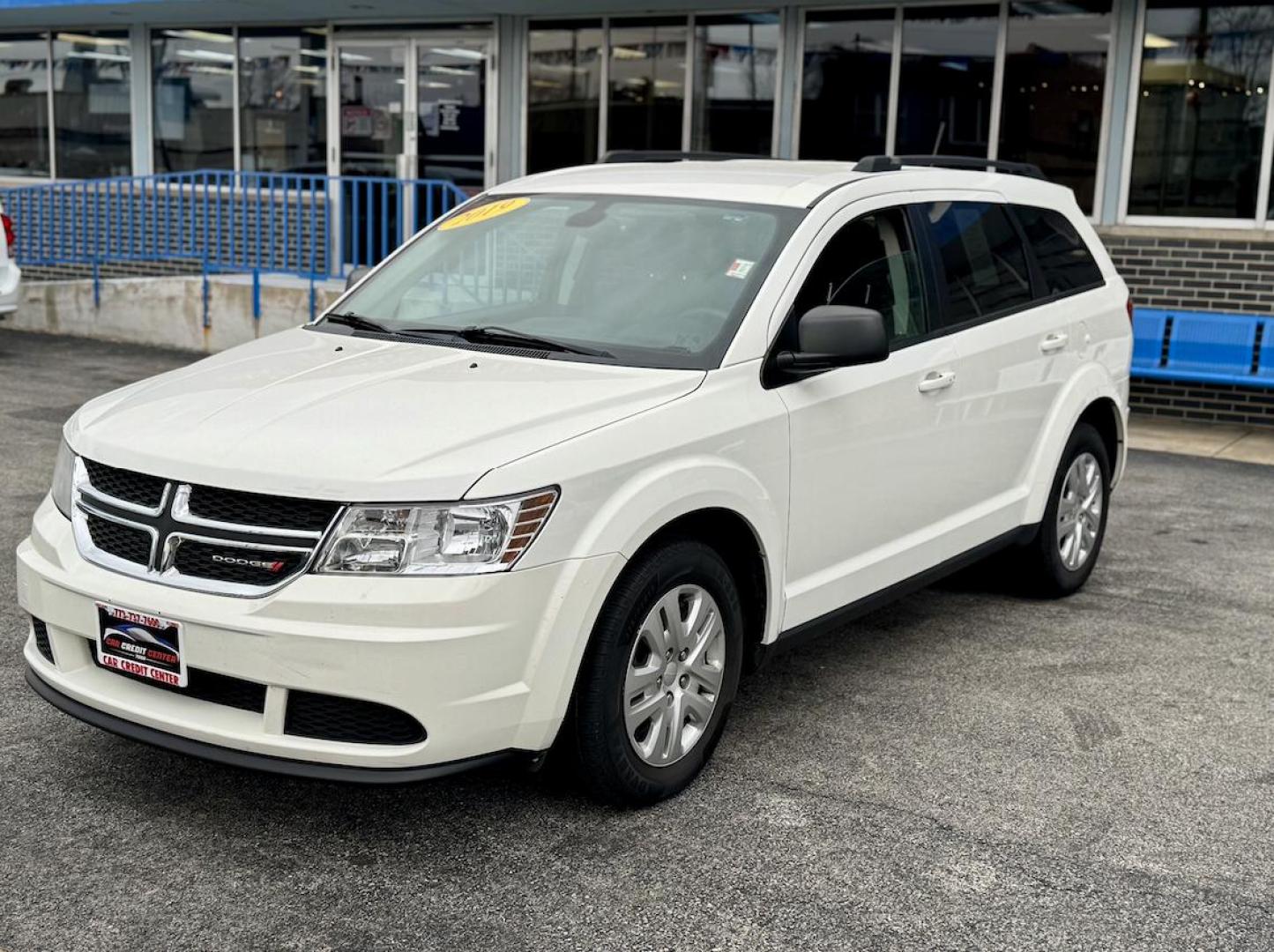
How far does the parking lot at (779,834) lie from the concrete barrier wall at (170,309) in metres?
8.52

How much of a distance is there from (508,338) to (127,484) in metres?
1.21

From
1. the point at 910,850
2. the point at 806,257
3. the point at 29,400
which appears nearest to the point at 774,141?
the point at 29,400

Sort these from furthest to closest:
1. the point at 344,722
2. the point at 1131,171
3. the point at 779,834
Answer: the point at 1131,171, the point at 779,834, the point at 344,722

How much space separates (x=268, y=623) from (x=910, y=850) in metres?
1.69

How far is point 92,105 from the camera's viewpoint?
704 inches

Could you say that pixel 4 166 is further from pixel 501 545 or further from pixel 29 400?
pixel 501 545

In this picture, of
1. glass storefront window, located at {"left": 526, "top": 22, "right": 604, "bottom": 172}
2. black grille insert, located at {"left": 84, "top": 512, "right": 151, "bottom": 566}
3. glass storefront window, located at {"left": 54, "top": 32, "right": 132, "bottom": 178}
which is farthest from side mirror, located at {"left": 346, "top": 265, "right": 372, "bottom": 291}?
glass storefront window, located at {"left": 54, "top": 32, "right": 132, "bottom": 178}

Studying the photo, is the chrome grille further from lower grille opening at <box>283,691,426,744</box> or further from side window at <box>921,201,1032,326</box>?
side window at <box>921,201,1032,326</box>

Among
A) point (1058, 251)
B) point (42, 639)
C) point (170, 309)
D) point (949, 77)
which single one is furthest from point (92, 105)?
point (42, 639)

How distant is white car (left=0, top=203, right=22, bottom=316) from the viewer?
12453 mm

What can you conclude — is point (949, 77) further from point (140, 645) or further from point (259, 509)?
point (140, 645)

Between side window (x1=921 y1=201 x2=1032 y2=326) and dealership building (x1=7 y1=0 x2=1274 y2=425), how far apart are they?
6.66 m

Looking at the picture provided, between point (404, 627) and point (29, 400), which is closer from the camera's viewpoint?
point (404, 627)

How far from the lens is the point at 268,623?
333cm
